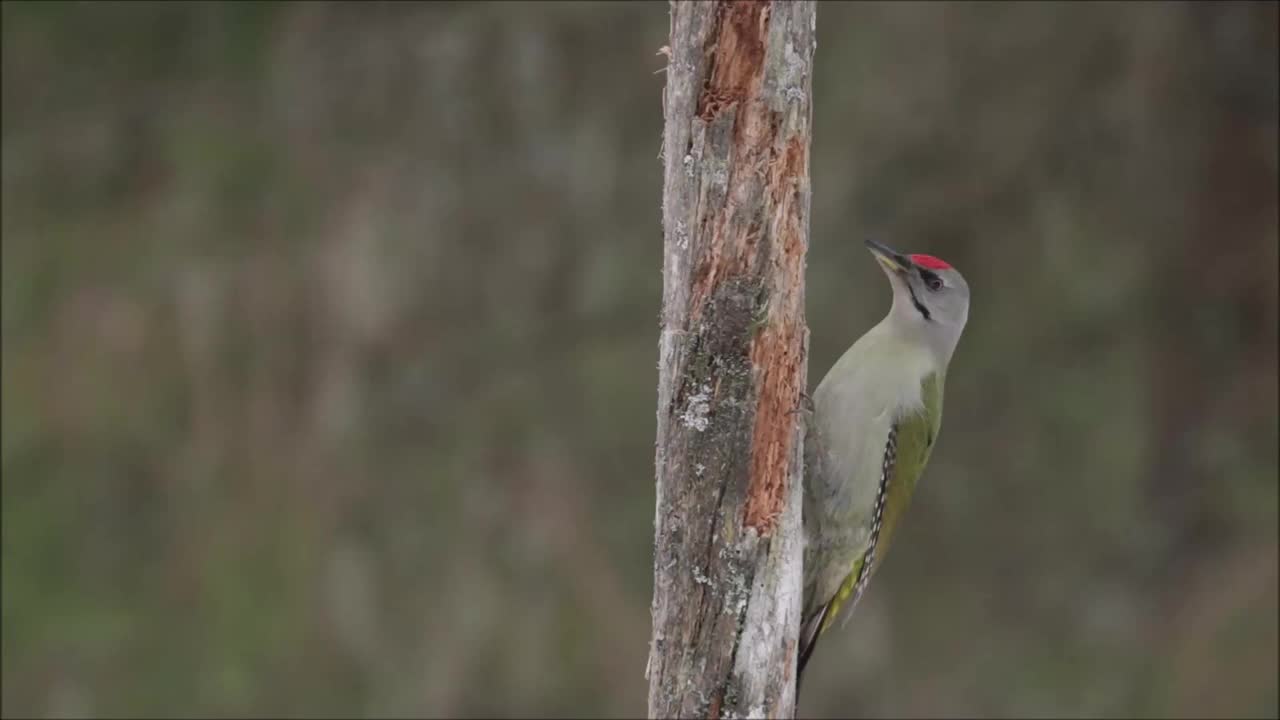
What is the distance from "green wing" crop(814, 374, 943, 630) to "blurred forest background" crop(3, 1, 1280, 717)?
281cm

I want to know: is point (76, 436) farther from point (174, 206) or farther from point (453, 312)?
point (453, 312)

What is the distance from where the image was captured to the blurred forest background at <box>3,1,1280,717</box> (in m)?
6.62

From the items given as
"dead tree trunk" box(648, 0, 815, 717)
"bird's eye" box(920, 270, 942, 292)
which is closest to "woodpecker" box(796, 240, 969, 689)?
"bird's eye" box(920, 270, 942, 292)

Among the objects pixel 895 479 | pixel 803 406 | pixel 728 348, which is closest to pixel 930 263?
pixel 895 479

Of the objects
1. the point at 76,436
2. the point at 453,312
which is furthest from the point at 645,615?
the point at 76,436

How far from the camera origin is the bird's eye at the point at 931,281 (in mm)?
4062

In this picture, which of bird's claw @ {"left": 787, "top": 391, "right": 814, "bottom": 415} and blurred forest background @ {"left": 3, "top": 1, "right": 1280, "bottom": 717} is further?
blurred forest background @ {"left": 3, "top": 1, "right": 1280, "bottom": 717}

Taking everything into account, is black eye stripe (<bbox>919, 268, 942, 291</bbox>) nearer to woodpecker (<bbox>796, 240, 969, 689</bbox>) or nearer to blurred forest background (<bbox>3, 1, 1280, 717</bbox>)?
woodpecker (<bbox>796, 240, 969, 689</bbox>)

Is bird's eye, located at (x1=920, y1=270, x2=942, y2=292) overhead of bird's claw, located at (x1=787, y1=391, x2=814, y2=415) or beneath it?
overhead

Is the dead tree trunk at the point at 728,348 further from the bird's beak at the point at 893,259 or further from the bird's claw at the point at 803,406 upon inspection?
the bird's beak at the point at 893,259

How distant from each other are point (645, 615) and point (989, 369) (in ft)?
7.56

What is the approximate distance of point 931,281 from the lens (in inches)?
160

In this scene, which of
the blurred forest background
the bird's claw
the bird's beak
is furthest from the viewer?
the blurred forest background

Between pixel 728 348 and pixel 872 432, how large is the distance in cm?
113
